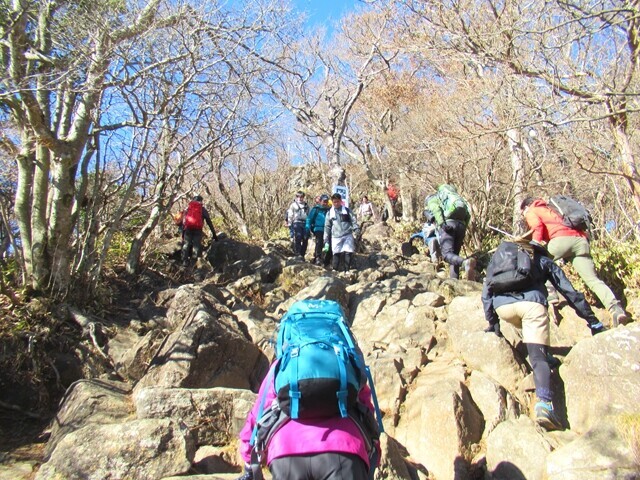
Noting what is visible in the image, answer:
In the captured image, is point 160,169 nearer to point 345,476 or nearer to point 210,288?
point 210,288

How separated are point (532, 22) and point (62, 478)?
7.86m

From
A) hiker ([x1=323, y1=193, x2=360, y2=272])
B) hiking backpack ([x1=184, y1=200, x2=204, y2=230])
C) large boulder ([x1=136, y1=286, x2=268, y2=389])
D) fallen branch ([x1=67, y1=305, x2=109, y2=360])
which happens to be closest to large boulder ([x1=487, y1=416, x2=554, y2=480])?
large boulder ([x1=136, y1=286, x2=268, y2=389])

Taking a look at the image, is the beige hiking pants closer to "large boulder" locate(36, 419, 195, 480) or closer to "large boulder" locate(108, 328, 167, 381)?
"large boulder" locate(36, 419, 195, 480)

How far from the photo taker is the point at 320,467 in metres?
2.07

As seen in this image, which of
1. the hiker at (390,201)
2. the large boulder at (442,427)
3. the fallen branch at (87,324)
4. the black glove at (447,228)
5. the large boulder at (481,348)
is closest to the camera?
the large boulder at (442,427)

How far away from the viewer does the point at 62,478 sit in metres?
3.01

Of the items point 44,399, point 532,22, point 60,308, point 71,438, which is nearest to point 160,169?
point 60,308

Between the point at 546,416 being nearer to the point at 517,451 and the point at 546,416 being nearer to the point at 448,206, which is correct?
the point at 517,451

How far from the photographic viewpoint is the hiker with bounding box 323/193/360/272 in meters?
8.38

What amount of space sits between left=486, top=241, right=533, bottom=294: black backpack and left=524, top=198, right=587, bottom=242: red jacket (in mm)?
947

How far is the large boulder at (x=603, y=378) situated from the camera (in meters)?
3.46

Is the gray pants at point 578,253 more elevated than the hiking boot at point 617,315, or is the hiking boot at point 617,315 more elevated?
the gray pants at point 578,253

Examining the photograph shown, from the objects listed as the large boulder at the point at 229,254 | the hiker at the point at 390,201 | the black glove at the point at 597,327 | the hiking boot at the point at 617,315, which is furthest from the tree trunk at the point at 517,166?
the hiker at the point at 390,201

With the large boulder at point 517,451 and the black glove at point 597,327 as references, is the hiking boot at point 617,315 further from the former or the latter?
the large boulder at point 517,451
